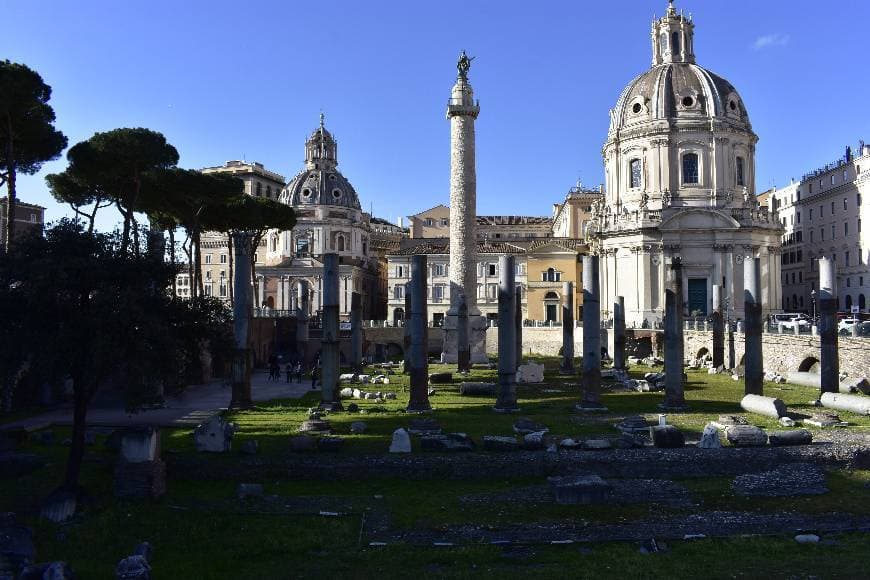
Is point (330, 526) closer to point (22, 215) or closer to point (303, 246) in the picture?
point (303, 246)

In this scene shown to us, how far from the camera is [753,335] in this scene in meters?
22.9

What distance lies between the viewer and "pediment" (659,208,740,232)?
49.3 metres

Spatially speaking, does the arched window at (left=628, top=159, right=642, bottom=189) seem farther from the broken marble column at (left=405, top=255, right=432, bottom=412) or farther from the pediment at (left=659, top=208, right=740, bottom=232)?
the broken marble column at (left=405, top=255, right=432, bottom=412)

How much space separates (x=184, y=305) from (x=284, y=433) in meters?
4.44

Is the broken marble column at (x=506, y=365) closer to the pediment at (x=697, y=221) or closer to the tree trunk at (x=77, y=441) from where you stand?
the tree trunk at (x=77, y=441)

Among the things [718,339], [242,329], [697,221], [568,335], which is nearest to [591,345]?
[242,329]

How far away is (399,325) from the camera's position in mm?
54719

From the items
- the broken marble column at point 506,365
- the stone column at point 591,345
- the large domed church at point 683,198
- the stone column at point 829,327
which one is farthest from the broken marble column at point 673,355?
the large domed church at point 683,198

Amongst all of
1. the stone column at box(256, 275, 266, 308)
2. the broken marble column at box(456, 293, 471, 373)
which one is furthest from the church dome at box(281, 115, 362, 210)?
the broken marble column at box(456, 293, 471, 373)

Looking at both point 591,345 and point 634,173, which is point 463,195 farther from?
point 634,173

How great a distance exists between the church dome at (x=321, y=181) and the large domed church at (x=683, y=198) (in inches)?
1047

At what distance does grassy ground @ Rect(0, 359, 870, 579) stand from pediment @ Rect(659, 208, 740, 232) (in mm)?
37807

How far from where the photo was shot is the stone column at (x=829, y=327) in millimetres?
21938

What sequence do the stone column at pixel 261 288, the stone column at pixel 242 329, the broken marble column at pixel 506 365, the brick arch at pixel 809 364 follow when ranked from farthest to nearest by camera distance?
1. the stone column at pixel 261 288
2. the brick arch at pixel 809 364
3. the stone column at pixel 242 329
4. the broken marble column at pixel 506 365
